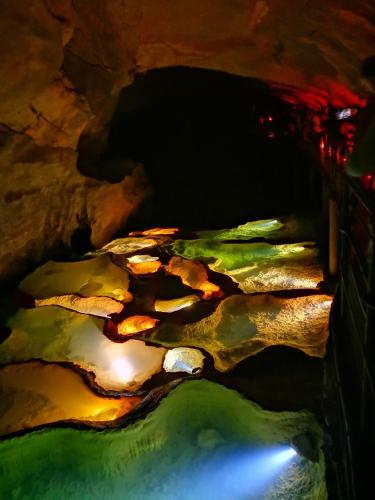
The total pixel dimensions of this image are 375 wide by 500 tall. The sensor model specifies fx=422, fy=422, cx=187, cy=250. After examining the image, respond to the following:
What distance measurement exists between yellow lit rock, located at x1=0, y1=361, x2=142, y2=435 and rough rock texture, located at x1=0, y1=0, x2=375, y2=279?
3.60m

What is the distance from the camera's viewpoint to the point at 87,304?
7.35m

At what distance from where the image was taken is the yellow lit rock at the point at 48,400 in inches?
180

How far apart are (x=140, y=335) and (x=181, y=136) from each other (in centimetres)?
1478

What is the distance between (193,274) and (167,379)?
11.1ft

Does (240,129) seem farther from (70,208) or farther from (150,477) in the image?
(150,477)

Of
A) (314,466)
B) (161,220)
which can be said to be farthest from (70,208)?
(314,466)

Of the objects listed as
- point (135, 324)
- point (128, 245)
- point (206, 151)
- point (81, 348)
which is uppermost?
point (206, 151)

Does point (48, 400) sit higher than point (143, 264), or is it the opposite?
point (143, 264)

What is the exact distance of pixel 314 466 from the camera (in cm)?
348

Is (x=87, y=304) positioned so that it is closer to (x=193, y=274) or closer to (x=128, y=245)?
(x=193, y=274)

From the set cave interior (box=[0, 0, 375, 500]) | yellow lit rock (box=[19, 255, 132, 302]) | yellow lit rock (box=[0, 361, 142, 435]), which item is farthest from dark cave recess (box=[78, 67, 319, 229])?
yellow lit rock (box=[0, 361, 142, 435])

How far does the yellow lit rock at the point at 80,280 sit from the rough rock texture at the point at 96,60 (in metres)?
0.60

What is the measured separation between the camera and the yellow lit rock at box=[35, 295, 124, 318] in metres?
7.09

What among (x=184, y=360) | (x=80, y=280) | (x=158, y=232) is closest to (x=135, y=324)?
(x=184, y=360)
